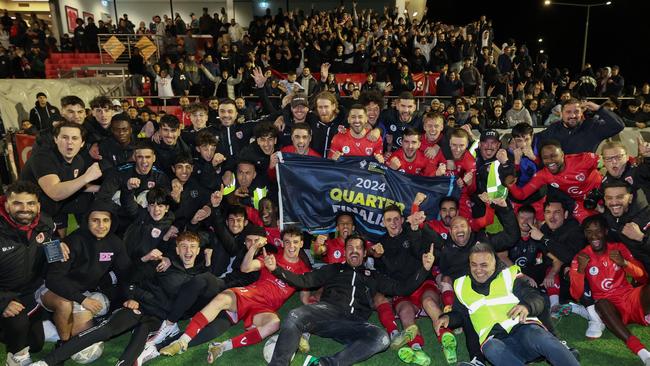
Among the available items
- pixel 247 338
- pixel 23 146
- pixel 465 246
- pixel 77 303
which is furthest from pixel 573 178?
pixel 23 146

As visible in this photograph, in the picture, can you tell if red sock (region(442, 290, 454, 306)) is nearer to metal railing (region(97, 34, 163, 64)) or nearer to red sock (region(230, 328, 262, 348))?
red sock (region(230, 328, 262, 348))

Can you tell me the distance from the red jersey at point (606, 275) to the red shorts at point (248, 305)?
12.2ft

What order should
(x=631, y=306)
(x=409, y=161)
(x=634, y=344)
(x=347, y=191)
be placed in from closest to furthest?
1. (x=634, y=344)
2. (x=631, y=306)
3. (x=347, y=191)
4. (x=409, y=161)

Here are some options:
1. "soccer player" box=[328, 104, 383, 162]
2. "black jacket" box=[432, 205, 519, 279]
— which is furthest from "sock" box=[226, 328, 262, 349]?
"soccer player" box=[328, 104, 383, 162]

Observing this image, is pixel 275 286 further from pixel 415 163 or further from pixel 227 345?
pixel 415 163

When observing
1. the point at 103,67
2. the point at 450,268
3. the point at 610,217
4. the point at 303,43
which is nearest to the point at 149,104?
the point at 103,67

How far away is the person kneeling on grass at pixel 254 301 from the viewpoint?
5.12 metres

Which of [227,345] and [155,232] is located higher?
[155,232]

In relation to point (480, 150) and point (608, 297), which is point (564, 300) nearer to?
point (608, 297)

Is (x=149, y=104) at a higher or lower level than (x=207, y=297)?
higher

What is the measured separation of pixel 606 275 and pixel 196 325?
4780 mm

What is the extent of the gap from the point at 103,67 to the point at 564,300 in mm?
18846

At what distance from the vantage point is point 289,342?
4.75 metres

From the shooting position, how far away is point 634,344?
4.93m
